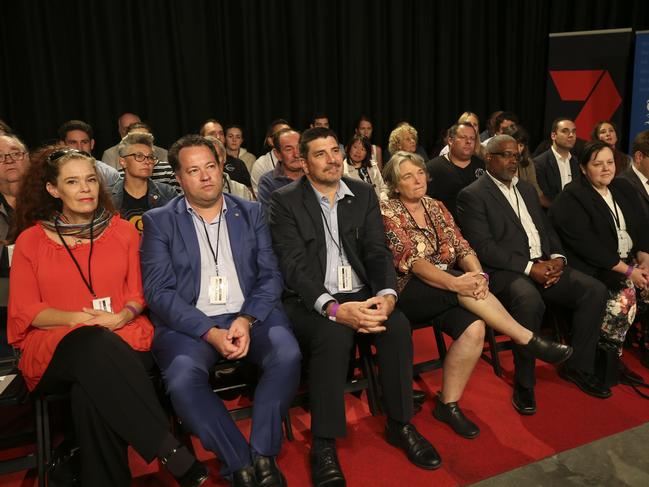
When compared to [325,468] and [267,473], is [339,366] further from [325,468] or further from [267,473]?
[267,473]

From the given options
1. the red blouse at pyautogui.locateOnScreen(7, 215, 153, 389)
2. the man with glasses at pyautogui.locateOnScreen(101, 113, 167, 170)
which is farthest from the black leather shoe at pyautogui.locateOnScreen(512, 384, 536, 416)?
the man with glasses at pyautogui.locateOnScreen(101, 113, 167, 170)

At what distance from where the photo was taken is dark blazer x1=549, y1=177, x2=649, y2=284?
10.1 ft

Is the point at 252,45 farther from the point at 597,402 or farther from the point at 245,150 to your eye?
the point at 597,402

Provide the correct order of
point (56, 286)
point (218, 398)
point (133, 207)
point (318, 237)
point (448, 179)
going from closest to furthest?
point (218, 398) < point (56, 286) < point (318, 237) < point (133, 207) < point (448, 179)

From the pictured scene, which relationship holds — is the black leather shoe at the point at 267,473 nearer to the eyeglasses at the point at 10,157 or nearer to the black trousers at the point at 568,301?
the black trousers at the point at 568,301

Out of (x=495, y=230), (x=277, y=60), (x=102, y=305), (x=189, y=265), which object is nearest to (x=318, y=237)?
(x=189, y=265)

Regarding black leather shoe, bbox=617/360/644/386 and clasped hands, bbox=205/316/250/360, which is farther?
black leather shoe, bbox=617/360/644/386

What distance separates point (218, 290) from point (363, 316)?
2.09 ft

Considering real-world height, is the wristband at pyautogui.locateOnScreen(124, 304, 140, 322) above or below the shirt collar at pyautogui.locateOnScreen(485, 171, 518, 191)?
below

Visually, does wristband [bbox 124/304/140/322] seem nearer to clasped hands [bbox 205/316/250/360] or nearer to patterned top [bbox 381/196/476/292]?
clasped hands [bbox 205/316/250/360]

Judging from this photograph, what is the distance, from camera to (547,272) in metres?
2.90

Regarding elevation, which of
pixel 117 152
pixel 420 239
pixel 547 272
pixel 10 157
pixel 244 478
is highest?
pixel 10 157

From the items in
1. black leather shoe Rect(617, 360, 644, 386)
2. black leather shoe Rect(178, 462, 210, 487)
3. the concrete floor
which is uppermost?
black leather shoe Rect(178, 462, 210, 487)

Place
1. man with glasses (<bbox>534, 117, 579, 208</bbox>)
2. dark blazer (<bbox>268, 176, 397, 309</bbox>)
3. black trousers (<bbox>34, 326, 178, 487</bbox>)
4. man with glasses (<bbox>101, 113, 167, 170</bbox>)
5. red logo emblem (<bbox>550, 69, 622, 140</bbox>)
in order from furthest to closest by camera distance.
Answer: red logo emblem (<bbox>550, 69, 622, 140</bbox>) → man with glasses (<bbox>101, 113, 167, 170</bbox>) → man with glasses (<bbox>534, 117, 579, 208</bbox>) → dark blazer (<bbox>268, 176, 397, 309</bbox>) → black trousers (<bbox>34, 326, 178, 487</bbox>)
